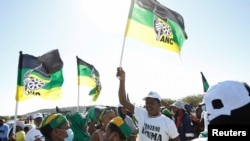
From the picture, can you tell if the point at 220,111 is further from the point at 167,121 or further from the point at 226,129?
the point at 167,121

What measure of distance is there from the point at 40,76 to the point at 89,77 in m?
4.07

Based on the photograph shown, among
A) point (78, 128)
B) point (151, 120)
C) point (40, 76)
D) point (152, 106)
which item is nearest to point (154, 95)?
point (152, 106)

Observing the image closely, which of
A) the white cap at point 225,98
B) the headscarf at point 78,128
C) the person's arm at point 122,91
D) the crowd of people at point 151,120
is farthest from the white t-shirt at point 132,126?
the white cap at point 225,98

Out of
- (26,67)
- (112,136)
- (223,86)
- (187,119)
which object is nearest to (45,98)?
(26,67)

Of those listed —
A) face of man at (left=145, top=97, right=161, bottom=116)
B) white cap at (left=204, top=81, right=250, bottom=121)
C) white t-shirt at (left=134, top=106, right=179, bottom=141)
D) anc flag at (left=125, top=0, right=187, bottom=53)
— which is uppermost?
anc flag at (left=125, top=0, right=187, bottom=53)

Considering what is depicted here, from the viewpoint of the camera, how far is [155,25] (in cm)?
728

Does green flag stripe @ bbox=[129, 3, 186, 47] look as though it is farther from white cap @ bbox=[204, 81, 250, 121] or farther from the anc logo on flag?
white cap @ bbox=[204, 81, 250, 121]

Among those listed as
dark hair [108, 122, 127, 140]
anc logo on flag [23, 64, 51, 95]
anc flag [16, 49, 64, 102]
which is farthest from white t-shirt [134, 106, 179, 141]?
anc logo on flag [23, 64, 51, 95]

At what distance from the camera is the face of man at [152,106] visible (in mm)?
5250

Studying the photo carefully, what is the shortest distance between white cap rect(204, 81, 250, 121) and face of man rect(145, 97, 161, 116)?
3.69 m

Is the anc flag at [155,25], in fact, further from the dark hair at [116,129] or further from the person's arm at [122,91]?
the dark hair at [116,129]

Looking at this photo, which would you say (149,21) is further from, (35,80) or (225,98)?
(225,98)

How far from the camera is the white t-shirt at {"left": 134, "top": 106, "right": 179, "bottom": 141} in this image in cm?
509

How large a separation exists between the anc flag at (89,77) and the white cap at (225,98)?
1192 centimetres
